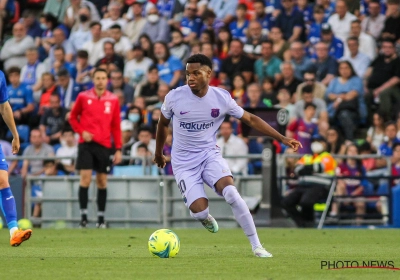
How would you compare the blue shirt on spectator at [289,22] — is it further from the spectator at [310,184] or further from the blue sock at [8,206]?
the blue sock at [8,206]

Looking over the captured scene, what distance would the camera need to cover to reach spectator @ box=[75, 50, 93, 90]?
24.1m

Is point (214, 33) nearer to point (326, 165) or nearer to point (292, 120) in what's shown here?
point (292, 120)

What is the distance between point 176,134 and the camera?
36.5 ft

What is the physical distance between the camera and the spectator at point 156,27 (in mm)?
24312

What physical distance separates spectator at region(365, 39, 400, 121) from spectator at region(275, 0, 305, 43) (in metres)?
2.21

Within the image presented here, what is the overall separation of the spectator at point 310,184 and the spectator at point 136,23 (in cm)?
779

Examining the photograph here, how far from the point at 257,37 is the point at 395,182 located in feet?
19.2

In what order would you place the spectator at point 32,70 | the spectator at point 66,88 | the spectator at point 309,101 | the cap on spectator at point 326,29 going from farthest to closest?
1. the spectator at point 32,70
2. the spectator at point 66,88
3. the cap on spectator at point 326,29
4. the spectator at point 309,101

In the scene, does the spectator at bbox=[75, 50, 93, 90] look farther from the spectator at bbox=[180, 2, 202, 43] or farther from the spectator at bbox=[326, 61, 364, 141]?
the spectator at bbox=[326, 61, 364, 141]

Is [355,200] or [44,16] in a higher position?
[44,16]

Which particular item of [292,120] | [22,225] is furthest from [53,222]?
[292,120]

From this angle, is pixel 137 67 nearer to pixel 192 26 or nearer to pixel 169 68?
pixel 169 68

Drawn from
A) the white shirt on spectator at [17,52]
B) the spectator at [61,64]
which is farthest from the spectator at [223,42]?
the white shirt on spectator at [17,52]

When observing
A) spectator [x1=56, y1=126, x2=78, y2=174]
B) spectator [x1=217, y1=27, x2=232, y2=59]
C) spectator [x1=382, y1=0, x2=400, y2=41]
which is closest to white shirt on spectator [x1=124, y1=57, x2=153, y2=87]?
spectator [x1=217, y1=27, x2=232, y2=59]
